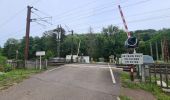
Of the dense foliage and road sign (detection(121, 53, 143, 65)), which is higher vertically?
the dense foliage

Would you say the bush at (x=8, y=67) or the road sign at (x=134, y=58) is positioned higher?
the road sign at (x=134, y=58)

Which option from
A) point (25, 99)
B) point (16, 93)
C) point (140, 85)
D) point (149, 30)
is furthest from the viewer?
point (149, 30)

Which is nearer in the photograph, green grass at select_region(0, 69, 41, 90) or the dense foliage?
green grass at select_region(0, 69, 41, 90)

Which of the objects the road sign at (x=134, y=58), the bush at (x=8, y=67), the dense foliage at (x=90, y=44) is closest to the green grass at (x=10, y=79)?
the road sign at (x=134, y=58)

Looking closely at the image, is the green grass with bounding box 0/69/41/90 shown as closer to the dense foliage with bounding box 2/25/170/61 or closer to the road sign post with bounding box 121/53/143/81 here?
the road sign post with bounding box 121/53/143/81

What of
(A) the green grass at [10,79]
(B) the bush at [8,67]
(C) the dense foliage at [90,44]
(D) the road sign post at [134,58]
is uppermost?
(C) the dense foliage at [90,44]

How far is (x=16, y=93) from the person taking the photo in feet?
36.4

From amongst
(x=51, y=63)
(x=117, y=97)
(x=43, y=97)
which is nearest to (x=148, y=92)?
(x=117, y=97)

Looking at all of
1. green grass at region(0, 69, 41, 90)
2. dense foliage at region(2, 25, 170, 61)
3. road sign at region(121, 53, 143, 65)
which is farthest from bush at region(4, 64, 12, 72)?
dense foliage at region(2, 25, 170, 61)

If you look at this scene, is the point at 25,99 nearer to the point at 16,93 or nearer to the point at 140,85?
the point at 16,93

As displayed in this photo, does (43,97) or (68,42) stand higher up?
(68,42)

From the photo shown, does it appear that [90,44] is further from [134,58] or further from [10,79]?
[134,58]

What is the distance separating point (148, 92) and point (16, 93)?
5713 mm

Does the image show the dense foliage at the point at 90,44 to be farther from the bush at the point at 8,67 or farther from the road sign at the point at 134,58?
the road sign at the point at 134,58
